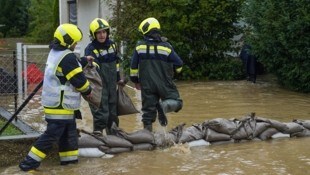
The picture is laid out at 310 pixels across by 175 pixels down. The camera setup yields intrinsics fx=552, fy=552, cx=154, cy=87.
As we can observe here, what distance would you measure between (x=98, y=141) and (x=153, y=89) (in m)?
1.29

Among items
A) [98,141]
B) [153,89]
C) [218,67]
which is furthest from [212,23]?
[98,141]

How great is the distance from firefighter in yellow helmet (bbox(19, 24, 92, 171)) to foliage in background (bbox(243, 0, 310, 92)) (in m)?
7.32

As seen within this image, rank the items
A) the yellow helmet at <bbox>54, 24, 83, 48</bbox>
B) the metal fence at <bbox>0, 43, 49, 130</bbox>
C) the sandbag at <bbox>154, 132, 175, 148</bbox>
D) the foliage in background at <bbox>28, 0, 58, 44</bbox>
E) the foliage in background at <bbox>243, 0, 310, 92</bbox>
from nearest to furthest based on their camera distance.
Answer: the yellow helmet at <bbox>54, 24, 83, 48</bbox> → the sandbag at <bbox>154, 132, 175, 148</bbox> → the metal fence at <bbox>0, 43, 49, 130</bbox> → the foliage in background at <bbox>243, 0, 310, 92</bbox> → the foliage in background at <bbox>28, 0, 58, 44</bbox>

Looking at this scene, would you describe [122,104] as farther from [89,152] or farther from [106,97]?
[89,152]

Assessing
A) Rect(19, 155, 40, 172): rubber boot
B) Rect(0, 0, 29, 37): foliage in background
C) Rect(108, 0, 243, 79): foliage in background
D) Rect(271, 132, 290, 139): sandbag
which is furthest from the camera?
Rect(0, 0, 29, 37): foliage in background

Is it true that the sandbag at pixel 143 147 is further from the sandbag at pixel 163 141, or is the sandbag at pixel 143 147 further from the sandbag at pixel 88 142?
the sandbag at pixel 88 142

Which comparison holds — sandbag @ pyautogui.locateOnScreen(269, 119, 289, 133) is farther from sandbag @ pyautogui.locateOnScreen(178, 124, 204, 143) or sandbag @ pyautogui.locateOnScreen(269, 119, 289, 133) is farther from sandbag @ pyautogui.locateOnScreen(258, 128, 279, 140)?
sandbag @ pyautogui.locateOnScreen(178, 124, 204, 143)

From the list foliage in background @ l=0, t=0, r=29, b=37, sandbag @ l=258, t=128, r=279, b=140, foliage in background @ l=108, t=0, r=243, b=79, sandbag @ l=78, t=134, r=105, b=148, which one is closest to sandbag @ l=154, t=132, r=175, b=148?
sandbag @ l=78, t=134, r=105, b=148

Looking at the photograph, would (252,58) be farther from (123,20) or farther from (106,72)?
(106,72)

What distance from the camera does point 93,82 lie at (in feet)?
23.3

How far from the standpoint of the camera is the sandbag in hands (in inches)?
275

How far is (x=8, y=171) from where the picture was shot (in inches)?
260

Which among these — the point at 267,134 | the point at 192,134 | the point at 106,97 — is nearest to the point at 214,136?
the point at 192,134

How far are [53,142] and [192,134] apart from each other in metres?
2.22
